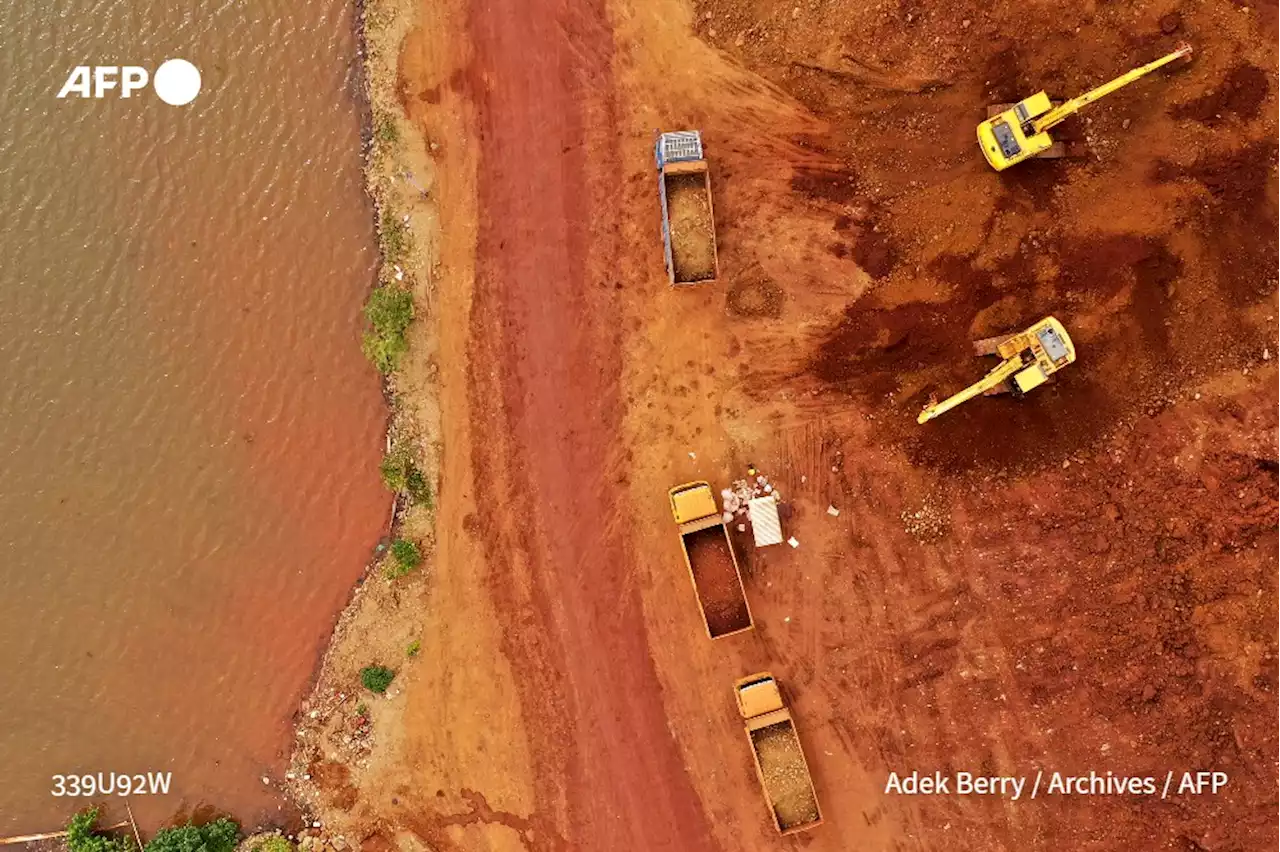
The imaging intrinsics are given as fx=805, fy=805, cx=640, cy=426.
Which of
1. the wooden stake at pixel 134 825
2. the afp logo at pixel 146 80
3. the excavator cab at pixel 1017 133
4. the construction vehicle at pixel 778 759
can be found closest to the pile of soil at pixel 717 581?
the construction vehicle at pixel 778 759

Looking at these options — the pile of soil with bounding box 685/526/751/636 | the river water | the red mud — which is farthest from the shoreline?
the pile of soil with bounding box 685/526/751/636

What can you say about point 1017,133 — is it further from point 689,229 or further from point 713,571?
point 713,571

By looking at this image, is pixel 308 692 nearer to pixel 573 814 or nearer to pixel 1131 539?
pixel 573 814

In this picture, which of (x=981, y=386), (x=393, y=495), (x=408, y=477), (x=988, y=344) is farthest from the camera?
(x=393, y=495)

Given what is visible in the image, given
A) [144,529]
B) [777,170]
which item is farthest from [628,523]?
[144,529]

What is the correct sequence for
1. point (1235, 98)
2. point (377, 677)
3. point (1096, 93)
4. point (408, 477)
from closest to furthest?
point (1096, 93) < point (1235, 98) < point (377, 677) < point (408, 477)

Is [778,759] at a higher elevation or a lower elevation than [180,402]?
lower

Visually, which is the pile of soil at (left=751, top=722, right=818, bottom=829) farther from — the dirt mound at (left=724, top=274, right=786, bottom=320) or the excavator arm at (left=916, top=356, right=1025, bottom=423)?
the dirt mound at (left=724, top=274, right=786, bottom=320)

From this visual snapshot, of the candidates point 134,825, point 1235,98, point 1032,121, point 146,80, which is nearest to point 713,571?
point 1032,121
